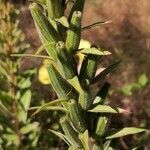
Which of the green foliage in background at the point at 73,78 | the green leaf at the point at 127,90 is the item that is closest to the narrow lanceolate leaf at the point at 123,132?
the green foliage in background at the point at 73,78

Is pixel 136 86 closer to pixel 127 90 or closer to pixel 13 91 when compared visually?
pixel 127 90

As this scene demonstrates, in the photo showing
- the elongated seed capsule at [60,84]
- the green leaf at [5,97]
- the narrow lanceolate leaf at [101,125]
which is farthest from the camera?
the green leaf at [5,97]

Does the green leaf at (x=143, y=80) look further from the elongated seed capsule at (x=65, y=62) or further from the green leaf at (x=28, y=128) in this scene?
the elongated seed capsule at (x=65, y=62)

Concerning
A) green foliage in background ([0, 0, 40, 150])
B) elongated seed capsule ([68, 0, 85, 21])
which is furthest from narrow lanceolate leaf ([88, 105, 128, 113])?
green foliage in background ([0, 0, 40, 150])

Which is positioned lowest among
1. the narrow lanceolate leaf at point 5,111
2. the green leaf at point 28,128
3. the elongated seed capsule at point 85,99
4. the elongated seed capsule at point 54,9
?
the green leaf at point 28,128

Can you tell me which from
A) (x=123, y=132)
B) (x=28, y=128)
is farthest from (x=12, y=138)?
(x=123, y=132)

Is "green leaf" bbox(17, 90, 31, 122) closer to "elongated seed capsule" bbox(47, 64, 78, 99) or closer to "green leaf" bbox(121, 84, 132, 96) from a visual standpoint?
"elongated seed capsule" bbox(47, 64, 78, 99)
